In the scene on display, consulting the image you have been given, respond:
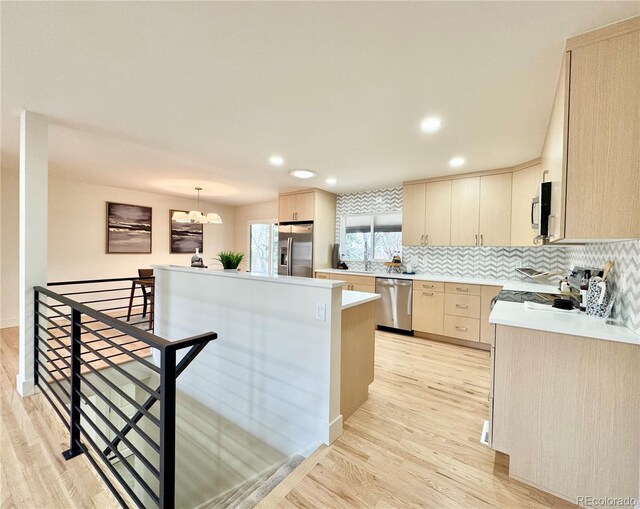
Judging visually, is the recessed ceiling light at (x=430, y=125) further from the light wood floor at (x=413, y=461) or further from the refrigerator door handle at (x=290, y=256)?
the refrigerator door handle at (x=290, y=256)

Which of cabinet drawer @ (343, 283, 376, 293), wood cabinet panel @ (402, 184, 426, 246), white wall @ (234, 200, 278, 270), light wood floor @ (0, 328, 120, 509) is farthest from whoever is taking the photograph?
white wall @ (234, 200, 278, 270)

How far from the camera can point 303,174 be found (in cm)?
401

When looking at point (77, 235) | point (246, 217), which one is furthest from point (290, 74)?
point (246, 217)

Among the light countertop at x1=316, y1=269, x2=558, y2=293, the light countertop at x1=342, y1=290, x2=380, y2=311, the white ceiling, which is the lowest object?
the light countertop at x1=342, y1=290, x2=380, y2=311

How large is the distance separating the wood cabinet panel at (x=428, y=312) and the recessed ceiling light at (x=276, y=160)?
8.41ft

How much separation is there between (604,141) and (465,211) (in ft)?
8.86

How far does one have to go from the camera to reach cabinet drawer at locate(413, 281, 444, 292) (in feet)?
12.8

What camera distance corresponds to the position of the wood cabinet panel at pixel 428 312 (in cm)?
389

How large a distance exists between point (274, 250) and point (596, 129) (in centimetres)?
599

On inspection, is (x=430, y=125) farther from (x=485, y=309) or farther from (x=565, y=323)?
(x=485, y=309)

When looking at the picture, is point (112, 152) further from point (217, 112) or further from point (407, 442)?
point (407, 442)

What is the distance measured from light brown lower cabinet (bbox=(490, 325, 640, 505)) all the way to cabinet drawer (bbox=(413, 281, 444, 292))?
2.33 meters

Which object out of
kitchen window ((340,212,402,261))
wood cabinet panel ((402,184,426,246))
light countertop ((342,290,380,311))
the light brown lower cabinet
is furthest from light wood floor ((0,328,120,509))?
kitchen window ((340,212,402,261))

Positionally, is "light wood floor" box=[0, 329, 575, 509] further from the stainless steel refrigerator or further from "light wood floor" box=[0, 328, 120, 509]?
the stainless steel refrigerator
